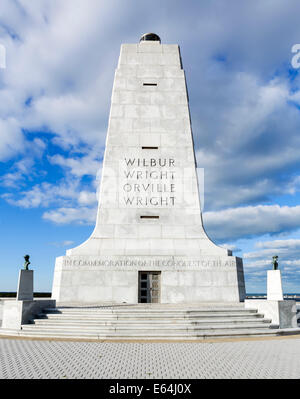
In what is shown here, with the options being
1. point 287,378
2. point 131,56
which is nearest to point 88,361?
point 287,378

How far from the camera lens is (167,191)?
2411cm

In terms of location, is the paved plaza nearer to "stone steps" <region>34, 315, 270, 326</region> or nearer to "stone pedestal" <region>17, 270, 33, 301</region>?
"stone steps" <region>34, 315, 270, 326</region>

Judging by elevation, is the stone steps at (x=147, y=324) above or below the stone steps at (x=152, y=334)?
above

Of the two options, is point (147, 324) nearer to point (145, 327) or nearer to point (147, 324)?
point (147, 324)

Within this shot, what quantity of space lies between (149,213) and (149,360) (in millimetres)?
14846

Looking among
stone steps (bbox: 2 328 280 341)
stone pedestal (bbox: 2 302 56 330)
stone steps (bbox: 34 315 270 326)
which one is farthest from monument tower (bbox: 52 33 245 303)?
stone steps (bbox: 2 328 280 341)

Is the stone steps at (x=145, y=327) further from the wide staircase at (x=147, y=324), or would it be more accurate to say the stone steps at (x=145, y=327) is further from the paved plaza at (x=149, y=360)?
the paved plaza at (x=149, y=360)

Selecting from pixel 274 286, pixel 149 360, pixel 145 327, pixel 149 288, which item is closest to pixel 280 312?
pixel 274 286

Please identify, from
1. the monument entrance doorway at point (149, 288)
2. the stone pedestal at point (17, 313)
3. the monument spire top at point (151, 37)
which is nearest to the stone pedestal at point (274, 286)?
the monument entrance doorway at point (149, 288)

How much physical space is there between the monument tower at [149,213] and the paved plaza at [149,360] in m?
8.39

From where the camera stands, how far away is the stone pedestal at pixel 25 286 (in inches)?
606

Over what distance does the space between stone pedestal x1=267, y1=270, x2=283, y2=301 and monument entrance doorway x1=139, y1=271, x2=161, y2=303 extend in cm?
711
